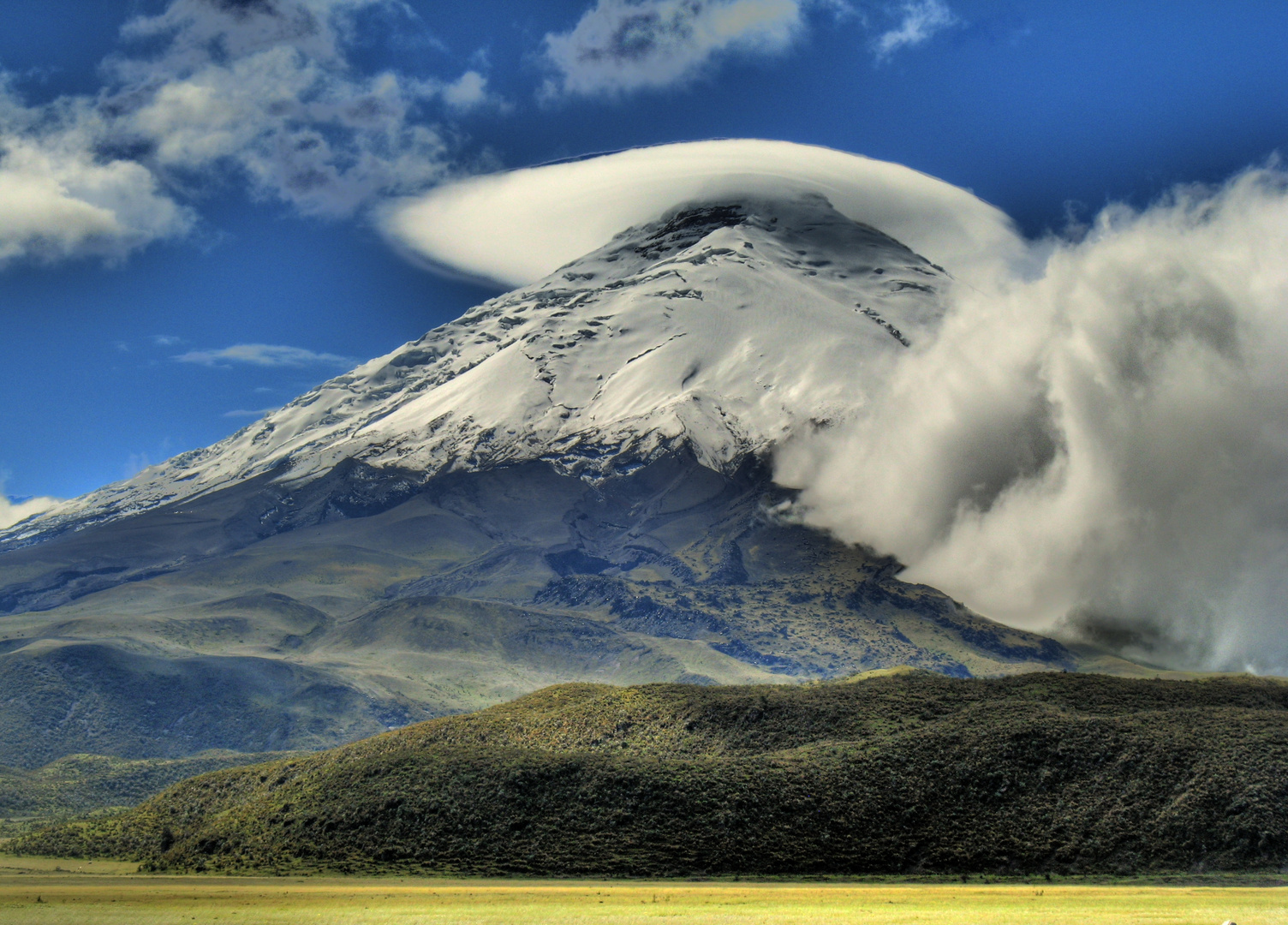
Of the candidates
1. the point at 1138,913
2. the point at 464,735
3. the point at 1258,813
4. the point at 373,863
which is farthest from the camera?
the point at 464,735

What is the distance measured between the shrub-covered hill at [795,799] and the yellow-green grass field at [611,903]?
6.50 m

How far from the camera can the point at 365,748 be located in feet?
423

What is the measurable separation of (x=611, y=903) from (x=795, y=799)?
2784 centimetres

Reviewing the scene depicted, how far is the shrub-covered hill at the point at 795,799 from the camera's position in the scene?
94188mm

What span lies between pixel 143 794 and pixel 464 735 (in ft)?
306

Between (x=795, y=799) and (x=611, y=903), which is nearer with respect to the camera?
(x=611, y=903)

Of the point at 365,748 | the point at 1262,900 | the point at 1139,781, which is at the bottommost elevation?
the point at 1262,900

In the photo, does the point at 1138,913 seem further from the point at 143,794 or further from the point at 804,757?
the point at 143,794

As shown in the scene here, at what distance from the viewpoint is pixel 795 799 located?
10144 cm

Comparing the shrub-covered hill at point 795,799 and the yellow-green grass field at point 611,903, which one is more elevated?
the shrub-covered hill at point 795,799

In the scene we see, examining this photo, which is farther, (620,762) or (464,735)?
(464,735)

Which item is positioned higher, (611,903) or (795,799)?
(795,799)

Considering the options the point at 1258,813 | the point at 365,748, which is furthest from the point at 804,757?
the point at 365,748

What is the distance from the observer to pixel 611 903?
Result: 257 ft
